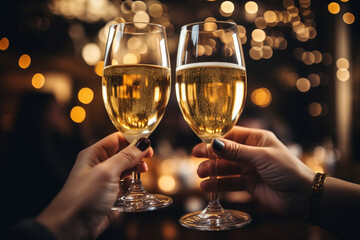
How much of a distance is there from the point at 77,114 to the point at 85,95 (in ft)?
1.96

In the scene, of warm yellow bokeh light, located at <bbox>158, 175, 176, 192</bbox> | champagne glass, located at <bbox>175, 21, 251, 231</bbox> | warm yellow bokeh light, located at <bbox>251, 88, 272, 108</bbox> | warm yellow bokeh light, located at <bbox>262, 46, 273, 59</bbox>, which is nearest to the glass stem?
champagne glass, located at <bbox>175, 21, 251, 231</bbox>

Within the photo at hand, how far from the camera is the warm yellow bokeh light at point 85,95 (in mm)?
7754

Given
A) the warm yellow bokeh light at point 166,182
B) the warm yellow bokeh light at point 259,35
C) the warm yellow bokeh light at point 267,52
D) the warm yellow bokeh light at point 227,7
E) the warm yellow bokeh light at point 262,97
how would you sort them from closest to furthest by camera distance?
the warm yellow bokeh light at point 166,182, the warm yellow bokeh light at point 227,7, the warm yellow bokeh light at point 259,35, the warm yellow bokeh light at point 267,52, the warm yellow bokeh light at point 262,97

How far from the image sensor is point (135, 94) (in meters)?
0.98

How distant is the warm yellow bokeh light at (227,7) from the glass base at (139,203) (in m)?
5.47

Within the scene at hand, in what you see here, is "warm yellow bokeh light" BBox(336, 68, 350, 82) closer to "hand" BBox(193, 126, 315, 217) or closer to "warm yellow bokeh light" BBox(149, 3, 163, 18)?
"warm yellow bokeh light" BBox(149, 3, 163, 18)

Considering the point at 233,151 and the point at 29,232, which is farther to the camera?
the point at 233,151

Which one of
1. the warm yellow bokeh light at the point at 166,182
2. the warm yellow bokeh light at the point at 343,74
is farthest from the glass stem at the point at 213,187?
the warm yellow bokeh light at the point at 343,74

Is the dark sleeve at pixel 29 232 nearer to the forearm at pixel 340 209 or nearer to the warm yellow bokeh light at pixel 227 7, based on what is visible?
the forearm at pixel 340 209

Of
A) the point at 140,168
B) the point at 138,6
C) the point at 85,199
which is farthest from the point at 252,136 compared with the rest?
the point at 138,6

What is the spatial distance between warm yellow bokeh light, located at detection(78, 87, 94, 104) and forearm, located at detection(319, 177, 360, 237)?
7.28 m

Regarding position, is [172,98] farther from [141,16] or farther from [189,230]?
[189,230]

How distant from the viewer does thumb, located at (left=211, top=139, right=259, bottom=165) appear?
961 mm

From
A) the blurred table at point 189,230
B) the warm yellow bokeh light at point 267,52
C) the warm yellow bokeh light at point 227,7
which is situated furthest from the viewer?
the warm yellow bokeh light at point 267,52
